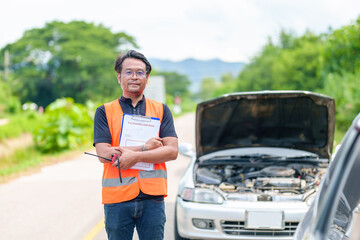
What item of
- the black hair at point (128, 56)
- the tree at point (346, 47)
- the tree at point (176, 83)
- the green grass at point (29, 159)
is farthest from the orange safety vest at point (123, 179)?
the tree at point (176, 83)

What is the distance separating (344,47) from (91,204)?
16.4 m

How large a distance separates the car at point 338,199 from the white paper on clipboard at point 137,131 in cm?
110

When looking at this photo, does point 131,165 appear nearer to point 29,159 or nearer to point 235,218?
point 235,218

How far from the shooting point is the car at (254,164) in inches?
163

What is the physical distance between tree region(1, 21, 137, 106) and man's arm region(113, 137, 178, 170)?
4564cm

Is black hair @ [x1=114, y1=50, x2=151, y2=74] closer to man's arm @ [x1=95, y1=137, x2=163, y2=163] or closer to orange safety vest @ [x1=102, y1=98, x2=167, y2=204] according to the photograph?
orange safety vest @ [x1=102, y1=98, x2=167, y2=204]

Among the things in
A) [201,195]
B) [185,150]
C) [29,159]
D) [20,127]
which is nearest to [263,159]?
[185,150]

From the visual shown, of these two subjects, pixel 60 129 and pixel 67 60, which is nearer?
pixel 60 129

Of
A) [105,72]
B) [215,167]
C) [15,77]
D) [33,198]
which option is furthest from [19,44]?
[215,167]

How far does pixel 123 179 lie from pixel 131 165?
132 mm

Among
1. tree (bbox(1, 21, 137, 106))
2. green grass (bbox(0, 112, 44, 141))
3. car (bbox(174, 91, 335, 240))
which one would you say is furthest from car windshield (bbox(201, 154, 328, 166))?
tree (bbox(1, 21, 137, 106))

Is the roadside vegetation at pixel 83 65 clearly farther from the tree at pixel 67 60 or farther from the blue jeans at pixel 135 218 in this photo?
the blue jeans at pixel 135 218

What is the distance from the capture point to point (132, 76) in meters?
2.76

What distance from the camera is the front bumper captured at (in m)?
4.10
